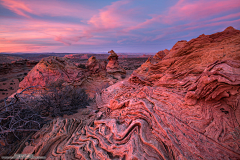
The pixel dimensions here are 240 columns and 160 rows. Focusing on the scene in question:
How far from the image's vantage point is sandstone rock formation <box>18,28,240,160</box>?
2.21m

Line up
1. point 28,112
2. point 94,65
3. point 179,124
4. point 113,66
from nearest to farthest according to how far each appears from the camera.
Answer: point 179,124 → point 28,112 → point 94,65 → point 113,66

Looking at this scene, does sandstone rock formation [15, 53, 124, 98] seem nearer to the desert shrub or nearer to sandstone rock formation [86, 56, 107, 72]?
sandstone rock formation [86, 56, 107, 72]

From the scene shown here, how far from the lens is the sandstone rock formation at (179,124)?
221 centimetres

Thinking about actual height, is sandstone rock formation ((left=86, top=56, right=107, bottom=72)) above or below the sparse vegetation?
above

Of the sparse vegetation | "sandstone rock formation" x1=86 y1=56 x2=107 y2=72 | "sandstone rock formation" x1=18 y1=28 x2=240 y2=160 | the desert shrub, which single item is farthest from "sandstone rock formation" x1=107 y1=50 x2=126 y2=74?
the desert shrub

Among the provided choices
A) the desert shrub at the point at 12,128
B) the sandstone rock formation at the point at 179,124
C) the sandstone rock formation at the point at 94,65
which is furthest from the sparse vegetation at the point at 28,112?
the sandstone rock formation at the point at 94,65

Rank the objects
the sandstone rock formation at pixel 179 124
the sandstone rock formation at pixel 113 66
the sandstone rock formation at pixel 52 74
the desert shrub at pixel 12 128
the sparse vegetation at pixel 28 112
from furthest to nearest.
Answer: the sandstone rock formation at pixel 113 66 < the sandstone rock formation at pixel 52 74 < the sparse vegetation at pixel 28 112 < the desert shrub at pixel 12 128 < the sandstone rock formation at pixel 179 124

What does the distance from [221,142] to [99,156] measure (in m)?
2.89

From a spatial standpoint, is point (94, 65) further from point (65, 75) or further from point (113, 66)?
point (113, 66)

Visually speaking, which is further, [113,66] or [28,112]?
[113,66]

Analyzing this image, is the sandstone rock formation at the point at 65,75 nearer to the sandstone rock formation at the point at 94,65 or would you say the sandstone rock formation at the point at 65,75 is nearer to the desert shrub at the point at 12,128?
the sandstone rock formation at the point at 94,65

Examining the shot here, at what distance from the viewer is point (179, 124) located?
274 centimetres

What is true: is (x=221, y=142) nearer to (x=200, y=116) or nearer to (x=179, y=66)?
(x=200, y=116)

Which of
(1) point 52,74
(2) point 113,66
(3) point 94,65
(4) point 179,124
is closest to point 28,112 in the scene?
(4) point 179,124
